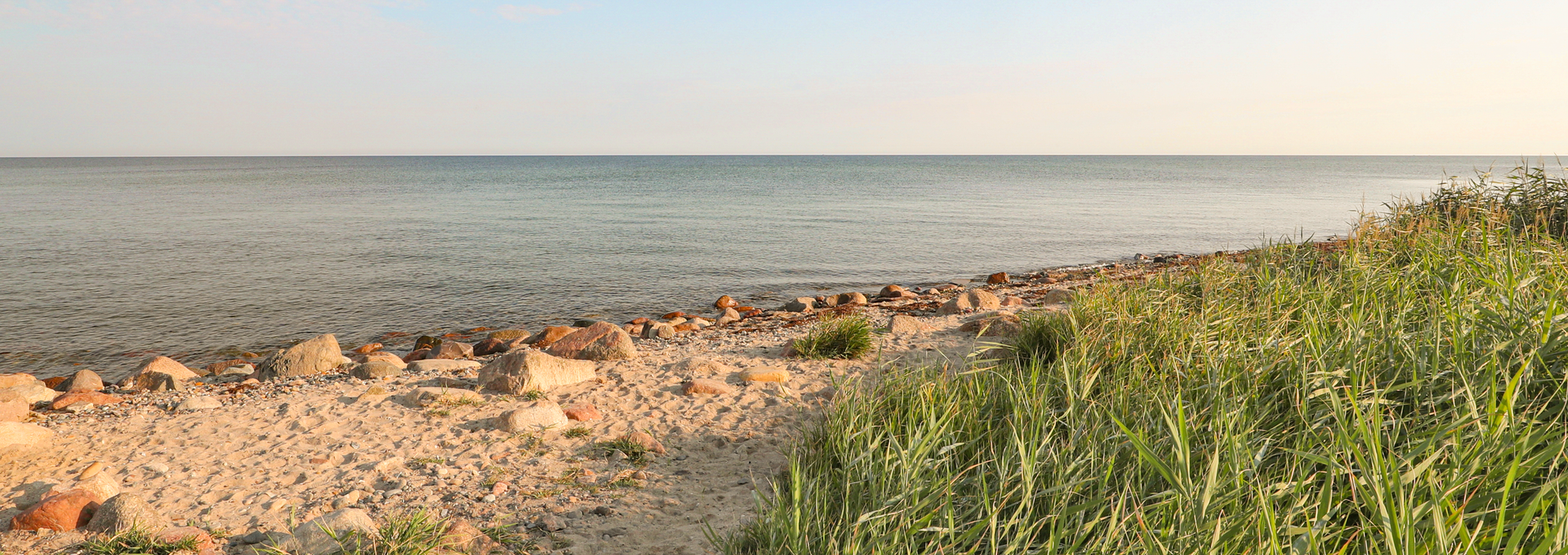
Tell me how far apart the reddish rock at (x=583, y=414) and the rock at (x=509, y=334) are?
6.03m

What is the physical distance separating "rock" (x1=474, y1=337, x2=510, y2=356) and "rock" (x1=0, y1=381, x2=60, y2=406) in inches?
178

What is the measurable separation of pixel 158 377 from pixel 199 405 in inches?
112

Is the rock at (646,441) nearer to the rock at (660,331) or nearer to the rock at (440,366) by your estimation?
the rock at (440,366)

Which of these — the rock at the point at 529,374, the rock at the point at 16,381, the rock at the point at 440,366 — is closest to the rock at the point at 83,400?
the rock at the point at 16,381

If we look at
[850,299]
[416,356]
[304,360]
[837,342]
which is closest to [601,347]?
[837,342]

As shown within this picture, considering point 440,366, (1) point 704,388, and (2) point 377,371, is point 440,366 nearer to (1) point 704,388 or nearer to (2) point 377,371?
(2) point 377,371

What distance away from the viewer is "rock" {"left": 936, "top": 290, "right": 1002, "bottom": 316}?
471 inches

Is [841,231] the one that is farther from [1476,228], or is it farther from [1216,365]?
[1216,365]

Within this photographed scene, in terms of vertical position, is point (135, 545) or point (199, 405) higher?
point (135, 545)

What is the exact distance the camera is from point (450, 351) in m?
10.9

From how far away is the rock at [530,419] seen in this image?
5.99 meters

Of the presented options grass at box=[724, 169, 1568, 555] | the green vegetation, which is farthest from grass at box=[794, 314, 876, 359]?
the green vegetation

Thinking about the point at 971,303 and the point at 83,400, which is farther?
the point at 971,303

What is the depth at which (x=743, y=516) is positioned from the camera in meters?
4.57
